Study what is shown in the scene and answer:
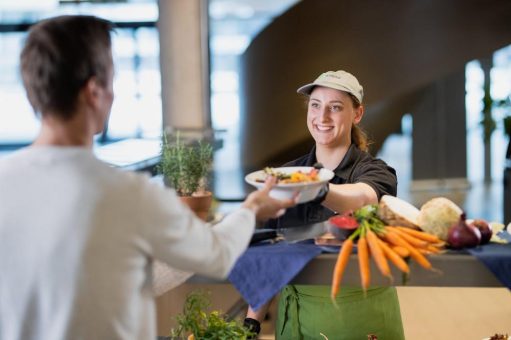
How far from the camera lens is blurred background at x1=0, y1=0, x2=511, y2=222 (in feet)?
25.2

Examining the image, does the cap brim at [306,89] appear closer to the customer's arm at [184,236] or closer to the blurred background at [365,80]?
the customer's arm at [184,236]

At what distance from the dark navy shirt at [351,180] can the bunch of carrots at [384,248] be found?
0.53m

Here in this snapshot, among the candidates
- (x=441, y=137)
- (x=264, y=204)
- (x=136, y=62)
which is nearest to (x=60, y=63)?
(x=264, y=204)

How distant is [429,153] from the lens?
7785 millimetres

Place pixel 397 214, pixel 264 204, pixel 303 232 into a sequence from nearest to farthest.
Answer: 1. pixel 264 204
2. pixel 397 214
3. pixel 303 232

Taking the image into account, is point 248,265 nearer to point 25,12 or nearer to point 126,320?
point 126,320

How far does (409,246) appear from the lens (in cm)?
211

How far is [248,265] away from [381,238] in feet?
1.22

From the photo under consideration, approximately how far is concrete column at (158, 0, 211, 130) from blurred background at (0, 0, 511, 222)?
10 mm

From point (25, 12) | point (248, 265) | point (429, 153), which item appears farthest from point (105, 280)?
point (25, 12)

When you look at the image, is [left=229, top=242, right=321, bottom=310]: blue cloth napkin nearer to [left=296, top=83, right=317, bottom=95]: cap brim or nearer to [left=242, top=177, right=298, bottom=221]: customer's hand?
[left=242, top=177, right=298, bottom=221]: customer's hand

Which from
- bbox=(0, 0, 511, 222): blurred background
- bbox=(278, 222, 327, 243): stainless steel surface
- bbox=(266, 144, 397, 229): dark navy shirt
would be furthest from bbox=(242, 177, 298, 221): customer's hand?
bbox=(0, 0, 511, 222): blurred background

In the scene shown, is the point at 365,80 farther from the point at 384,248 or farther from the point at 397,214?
the point at 384,248

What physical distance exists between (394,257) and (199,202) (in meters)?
0.69
